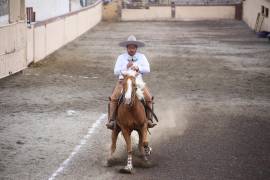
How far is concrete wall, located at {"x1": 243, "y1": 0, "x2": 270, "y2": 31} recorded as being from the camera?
39203 millimetres

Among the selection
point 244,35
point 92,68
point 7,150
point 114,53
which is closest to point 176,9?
point 244,35

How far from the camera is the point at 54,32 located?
95.9 ft

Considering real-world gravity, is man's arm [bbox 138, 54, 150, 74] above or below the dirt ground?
above

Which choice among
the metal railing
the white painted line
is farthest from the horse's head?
the metal railing

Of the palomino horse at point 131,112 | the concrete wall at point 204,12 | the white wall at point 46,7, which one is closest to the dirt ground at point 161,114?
the palomino horse at point 131,112

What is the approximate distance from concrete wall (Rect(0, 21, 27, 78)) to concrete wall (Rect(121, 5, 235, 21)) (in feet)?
104

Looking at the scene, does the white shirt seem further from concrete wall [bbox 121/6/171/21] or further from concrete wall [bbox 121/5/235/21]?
concrete wall [bbox 121/6/171/21]

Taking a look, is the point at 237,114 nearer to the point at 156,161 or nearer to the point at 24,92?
the point at 156,161

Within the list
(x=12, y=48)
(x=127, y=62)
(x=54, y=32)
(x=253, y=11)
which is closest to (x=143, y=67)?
(x=127, y=62)

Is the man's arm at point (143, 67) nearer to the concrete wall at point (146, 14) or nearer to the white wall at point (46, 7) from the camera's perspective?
the white wall at point (46, 7)

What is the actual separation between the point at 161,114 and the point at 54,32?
1508 centimetres

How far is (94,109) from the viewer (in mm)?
16000

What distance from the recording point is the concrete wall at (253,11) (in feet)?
129

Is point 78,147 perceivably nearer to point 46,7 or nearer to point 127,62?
point 127,62
